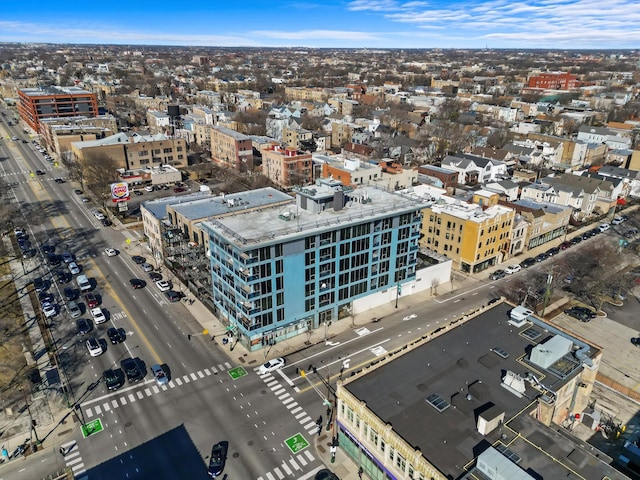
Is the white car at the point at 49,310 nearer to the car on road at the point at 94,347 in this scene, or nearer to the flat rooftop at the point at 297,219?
the car on road at the point at 94,347

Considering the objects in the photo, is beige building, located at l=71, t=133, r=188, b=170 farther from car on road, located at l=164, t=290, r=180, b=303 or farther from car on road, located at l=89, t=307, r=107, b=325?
car on road, located at l=89, t=307, r=107, b=325

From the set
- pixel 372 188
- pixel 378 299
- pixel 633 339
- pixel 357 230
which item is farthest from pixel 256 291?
pixel 633 339

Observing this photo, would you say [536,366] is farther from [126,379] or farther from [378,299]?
[126,379]

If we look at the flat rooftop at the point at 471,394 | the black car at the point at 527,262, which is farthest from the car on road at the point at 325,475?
the black car at the point at 527,262

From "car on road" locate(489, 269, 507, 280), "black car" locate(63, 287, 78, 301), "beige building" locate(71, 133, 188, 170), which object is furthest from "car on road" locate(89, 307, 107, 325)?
"beige building" locate(71, 133, 188, 170)

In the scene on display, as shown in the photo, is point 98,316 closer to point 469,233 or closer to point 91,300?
point 91,300
